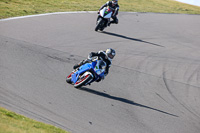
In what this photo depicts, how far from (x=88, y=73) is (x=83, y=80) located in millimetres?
265

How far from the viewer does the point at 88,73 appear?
31.5ft

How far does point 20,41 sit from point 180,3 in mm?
22329

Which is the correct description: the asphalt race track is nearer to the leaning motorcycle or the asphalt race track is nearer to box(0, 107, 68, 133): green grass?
the leaning motorcycle

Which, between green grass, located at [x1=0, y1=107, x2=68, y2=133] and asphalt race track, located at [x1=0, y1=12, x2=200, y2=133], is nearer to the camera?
green grass, located at [x1=0, y1=107, x2=68, y2=133]

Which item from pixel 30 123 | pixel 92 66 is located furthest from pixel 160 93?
pixel 30 123

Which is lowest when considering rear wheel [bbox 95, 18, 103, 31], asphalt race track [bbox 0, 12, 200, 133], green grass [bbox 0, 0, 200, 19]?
asphalt race track [bbox 0, 12, 200, 133]

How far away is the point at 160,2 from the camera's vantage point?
31.2m

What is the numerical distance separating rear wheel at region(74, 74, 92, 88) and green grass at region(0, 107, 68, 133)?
318cm

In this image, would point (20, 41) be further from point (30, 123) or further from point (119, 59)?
point (30, 123)

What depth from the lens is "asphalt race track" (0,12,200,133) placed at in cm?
824

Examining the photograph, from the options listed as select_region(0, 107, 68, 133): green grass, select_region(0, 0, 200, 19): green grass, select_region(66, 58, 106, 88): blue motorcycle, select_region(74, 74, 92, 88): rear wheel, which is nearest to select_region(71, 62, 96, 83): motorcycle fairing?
select_region(66, 58, 106, 88): blue motorcycle

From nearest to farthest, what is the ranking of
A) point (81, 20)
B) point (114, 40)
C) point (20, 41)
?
point (20, 41) → point (114, 40) → point (81, 20)

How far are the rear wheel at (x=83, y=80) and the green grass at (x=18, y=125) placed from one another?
3.18 meters

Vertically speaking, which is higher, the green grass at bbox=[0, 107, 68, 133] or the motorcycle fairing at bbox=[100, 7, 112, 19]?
the motorcycle fairing at bbox=[100, 7, 112, 19]
